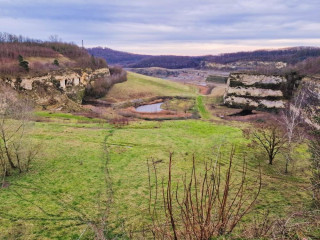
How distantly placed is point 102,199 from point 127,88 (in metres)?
75.7

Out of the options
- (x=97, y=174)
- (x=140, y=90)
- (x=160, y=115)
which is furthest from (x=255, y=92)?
(x=97, y=174)

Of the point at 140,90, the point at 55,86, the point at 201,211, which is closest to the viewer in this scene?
the point at 201,211

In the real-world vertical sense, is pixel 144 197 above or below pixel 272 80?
below

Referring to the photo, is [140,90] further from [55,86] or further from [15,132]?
[15,132]

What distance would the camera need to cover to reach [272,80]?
72000 mm

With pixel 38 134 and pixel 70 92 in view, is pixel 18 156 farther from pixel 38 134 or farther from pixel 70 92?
pixel 70 92

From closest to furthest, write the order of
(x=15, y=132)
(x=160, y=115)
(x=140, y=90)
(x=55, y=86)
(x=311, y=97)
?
(x=15, y=132) < (x=311, y=97) < (x=160, y=115) < (x=55, y=86) < (x=140, y=90)

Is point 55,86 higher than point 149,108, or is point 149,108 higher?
point 55,86

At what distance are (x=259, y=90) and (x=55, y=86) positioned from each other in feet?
195

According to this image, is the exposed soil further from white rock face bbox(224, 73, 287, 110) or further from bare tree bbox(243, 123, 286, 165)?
bare tree bbox(243, 123, 286, 165)

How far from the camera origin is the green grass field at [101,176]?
16031 mm

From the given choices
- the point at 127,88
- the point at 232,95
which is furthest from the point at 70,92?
the point at 232,95

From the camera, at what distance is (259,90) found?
72.6 meters

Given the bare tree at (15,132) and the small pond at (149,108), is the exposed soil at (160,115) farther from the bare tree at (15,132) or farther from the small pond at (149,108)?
the bare tree at (15,132)
